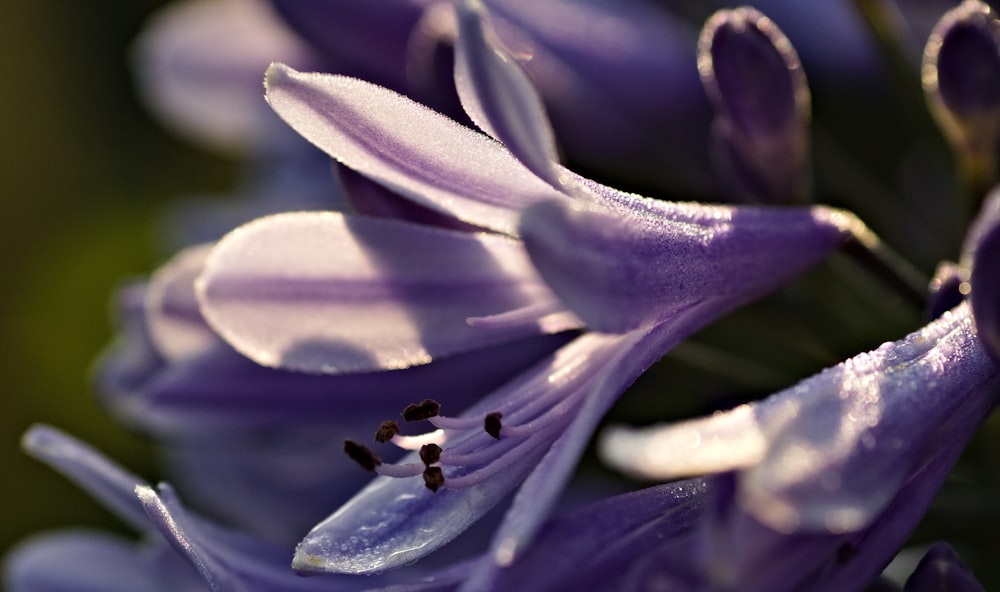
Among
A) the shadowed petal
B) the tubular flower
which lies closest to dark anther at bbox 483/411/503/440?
the tubular flower

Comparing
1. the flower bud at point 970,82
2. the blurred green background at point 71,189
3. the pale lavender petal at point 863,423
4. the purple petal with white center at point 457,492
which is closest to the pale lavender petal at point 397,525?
the purple petal with white center at point 457,492

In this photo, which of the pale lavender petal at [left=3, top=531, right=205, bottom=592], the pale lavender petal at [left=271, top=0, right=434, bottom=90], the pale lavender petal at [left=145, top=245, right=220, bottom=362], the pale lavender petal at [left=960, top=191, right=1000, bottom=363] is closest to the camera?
the pale lavender petal at [left=960, top=191, right=1000, bottom=363]

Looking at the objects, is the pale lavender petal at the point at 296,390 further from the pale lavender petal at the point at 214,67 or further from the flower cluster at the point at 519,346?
the pale lavender petal at the point at 214,67

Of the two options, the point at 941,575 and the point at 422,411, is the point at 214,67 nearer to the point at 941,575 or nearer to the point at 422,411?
the point at 422,411

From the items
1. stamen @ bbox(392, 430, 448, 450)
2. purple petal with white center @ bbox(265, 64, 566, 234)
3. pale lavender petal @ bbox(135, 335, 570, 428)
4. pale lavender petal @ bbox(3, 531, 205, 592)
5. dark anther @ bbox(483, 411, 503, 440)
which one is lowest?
pale lavender petal @ bbox(3, 531, 205, 592)

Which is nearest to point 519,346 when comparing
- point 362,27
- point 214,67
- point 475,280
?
point 475,280

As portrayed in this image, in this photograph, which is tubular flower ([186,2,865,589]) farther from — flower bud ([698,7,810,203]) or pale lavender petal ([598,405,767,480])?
flower bud ([698,7,810,203])
